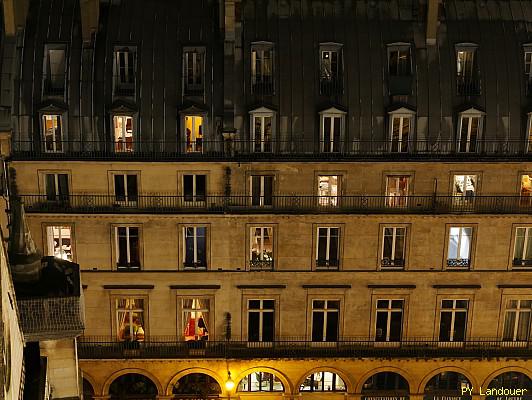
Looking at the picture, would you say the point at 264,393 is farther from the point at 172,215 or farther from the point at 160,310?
the point at 172,215

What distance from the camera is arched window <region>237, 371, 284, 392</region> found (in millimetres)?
55750

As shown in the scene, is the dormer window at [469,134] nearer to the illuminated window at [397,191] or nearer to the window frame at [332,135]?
the illuminated window at [397,191]

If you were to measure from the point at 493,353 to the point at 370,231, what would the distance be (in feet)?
36.4

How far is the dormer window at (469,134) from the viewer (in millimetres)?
52125

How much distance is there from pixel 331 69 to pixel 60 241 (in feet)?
62.7

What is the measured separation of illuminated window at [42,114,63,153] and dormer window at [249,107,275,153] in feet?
36.4

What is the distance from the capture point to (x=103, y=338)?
5366cm

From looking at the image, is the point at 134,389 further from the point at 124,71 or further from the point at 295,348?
the point at 124,71

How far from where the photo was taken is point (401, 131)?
52.1 meters

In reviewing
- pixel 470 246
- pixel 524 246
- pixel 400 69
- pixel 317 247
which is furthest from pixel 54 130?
pixel 524 246

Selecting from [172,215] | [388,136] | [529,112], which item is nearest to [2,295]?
[172,215]

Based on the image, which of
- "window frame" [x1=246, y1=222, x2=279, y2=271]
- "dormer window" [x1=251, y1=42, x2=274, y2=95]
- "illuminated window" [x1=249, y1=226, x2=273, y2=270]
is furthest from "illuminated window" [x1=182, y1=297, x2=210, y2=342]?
"dormer window" [x1=251, y1=42, x2=274, y2=95]

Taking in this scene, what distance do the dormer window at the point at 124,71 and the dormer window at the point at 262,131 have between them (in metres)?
7.36

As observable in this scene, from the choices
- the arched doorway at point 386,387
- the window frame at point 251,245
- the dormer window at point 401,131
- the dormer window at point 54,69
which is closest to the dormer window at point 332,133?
the dormer window at point 401,131
